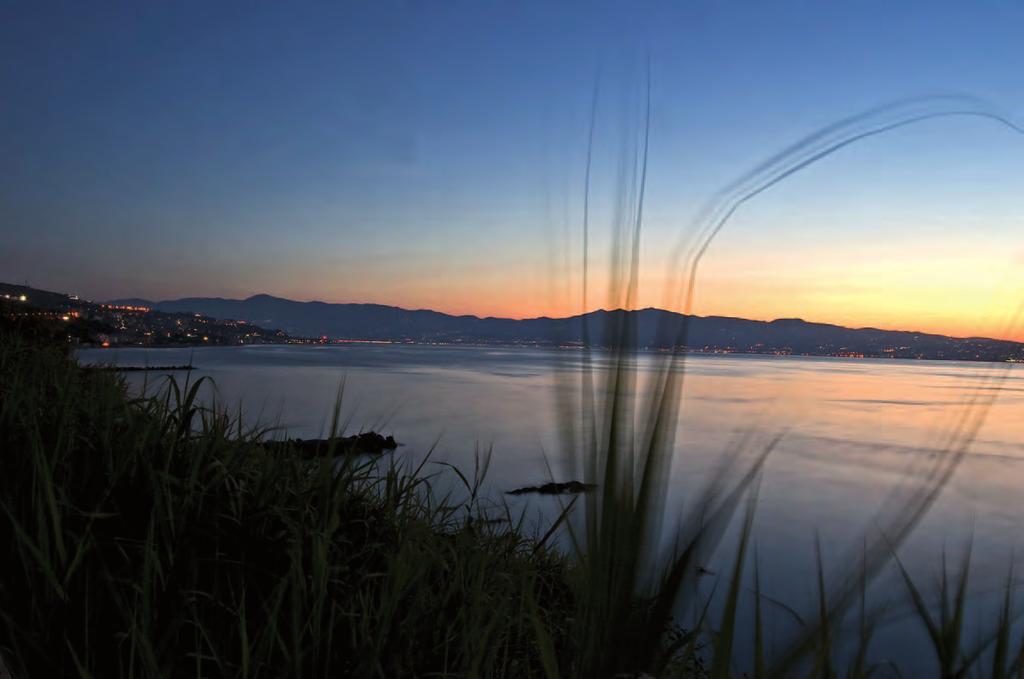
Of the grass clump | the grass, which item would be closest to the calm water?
the grass

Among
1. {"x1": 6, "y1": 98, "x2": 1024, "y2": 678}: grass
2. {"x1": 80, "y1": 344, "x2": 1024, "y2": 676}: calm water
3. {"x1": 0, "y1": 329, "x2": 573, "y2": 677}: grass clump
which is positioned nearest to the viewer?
{"x1": 6, "y1": 98, "x2": 1024, "y2": 678}: grass

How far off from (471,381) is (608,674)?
2103 inches

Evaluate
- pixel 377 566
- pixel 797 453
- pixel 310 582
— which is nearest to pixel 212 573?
pixel 310 582

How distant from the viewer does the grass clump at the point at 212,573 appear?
2.01 m

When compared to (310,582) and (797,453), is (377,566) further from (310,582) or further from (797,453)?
(797,453)

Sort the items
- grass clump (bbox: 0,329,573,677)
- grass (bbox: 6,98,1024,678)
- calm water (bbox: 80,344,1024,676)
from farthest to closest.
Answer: calm water (bbox: 80,344,1024,676) < grass clump (bbox: 0,329,573,677) < grass (bbox: 6,98,1024,678)

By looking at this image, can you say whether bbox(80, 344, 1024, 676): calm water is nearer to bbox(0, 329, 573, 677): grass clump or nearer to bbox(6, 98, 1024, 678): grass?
bbox(6, 98, 1024, 678): grass

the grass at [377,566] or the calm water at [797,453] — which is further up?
the grass at [377,566]

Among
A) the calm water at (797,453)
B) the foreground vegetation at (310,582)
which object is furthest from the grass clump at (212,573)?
the calm water at (797,453)

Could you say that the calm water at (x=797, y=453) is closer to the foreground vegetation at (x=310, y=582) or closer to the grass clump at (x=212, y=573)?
the foreground vegetation at (x=310, y=582)

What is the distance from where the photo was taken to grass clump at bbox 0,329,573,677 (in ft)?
6.60

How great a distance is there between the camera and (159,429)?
3.11 meters

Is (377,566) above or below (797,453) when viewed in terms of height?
above

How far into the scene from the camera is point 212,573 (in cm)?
255
